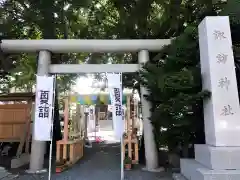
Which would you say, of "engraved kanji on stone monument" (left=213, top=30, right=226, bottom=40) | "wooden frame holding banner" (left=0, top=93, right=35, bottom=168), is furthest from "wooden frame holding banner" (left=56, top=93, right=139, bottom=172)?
"engraved kanji on stone monument" (left=213, top=30, right=226, bottom=40)

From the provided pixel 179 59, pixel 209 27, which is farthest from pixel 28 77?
pixel 209 27

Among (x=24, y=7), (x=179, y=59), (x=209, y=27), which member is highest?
(x=24, y=7)

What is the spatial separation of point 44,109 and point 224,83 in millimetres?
3940

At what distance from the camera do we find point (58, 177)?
20.3 ft

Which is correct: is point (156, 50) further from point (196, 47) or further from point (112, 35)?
point (112, 35)

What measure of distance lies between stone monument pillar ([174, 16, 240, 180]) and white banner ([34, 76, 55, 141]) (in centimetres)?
318

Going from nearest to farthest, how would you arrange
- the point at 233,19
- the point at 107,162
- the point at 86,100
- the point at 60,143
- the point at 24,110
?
the point at 233,19, the point at 60,143, the point at 107,162, the point at 24,110, the point at 86,100

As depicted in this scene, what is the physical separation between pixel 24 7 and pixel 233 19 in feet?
21.6

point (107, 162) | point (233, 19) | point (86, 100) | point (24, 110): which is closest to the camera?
point (233, 19)

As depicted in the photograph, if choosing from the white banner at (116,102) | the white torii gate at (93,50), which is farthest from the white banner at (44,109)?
the white banner at (116,102)

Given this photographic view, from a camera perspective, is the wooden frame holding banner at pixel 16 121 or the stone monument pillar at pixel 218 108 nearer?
the stone monument pillar at pixel 218 108

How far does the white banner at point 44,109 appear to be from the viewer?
5750mm

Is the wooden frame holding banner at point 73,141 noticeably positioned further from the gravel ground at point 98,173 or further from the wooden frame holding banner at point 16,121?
the wooden frame holding banner at point 16,121

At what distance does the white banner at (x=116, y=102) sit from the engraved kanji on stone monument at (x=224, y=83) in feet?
7.60
